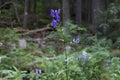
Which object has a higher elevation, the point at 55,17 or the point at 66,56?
the point at 55,17

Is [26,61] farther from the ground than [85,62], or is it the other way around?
[85,62]

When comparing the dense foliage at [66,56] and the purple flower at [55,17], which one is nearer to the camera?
the purple flower at [55,17]

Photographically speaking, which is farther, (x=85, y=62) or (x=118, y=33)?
(x=118, y=33)

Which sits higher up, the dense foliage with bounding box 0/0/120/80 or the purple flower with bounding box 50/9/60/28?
the purple flower with bounding box 50/9/60/28

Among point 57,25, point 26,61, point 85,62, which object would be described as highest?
point 57,25

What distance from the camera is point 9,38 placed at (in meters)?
9.34

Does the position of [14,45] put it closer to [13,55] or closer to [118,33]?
[13,55]

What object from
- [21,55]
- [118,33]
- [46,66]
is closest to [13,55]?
[21,55]

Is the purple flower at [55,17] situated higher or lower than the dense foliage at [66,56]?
higher

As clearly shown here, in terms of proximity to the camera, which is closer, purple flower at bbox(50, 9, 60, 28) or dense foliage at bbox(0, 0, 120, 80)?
purple flower at bbox(50, 9, 60, 28)

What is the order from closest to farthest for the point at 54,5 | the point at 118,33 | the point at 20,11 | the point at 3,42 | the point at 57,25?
the point at 57,25 < the point at 3,42 < the point at 118,33 < the point at 20,11 < the point at 54,5

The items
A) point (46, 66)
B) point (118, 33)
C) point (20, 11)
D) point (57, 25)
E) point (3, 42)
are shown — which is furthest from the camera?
point (20, 11)

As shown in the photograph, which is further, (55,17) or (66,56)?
(66,56)

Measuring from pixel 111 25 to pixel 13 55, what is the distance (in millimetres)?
6358
